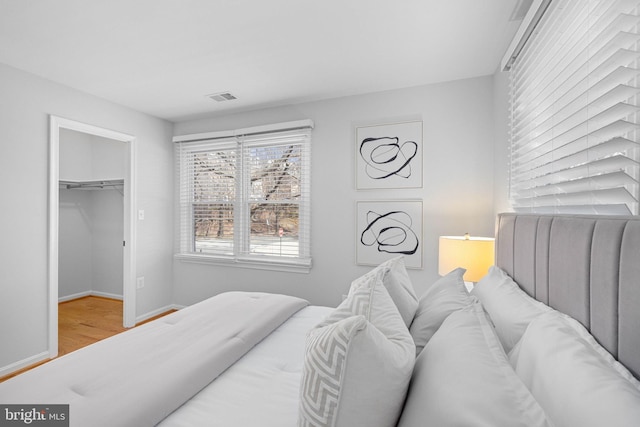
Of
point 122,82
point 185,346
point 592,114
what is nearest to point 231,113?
point 122,82

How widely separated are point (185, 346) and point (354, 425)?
101 cm

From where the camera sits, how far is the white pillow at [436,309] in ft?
3.49

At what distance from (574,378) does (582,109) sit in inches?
35.8

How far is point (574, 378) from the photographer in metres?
0.59

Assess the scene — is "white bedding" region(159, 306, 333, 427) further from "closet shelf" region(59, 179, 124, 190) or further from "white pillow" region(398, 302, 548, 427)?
"closet shelf" region(59, 179, 124, 190)

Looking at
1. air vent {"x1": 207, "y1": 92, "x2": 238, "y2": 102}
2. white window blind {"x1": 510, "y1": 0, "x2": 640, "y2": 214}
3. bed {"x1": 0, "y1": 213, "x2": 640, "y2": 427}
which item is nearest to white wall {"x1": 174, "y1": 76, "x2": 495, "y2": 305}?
air vent {"x1": 207, "y1": 92, "x2": 238, "y2": 102}

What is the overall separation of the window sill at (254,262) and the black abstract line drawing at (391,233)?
29.3 inches

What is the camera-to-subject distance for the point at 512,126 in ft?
6.33

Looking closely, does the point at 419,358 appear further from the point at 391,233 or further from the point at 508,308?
the point at 391,233

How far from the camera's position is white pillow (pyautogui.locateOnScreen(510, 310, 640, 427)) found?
49 centimetres

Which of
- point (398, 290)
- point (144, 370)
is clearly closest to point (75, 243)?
point (144, 370)

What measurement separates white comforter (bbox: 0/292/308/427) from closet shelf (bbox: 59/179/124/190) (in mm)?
3411

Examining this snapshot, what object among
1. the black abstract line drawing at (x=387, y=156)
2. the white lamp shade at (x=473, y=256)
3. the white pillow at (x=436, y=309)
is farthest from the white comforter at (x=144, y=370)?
the black abstract line drawing at (x=387, y=156)

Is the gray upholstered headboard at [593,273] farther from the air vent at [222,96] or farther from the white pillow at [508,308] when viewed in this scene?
the air vent at [222,96]
